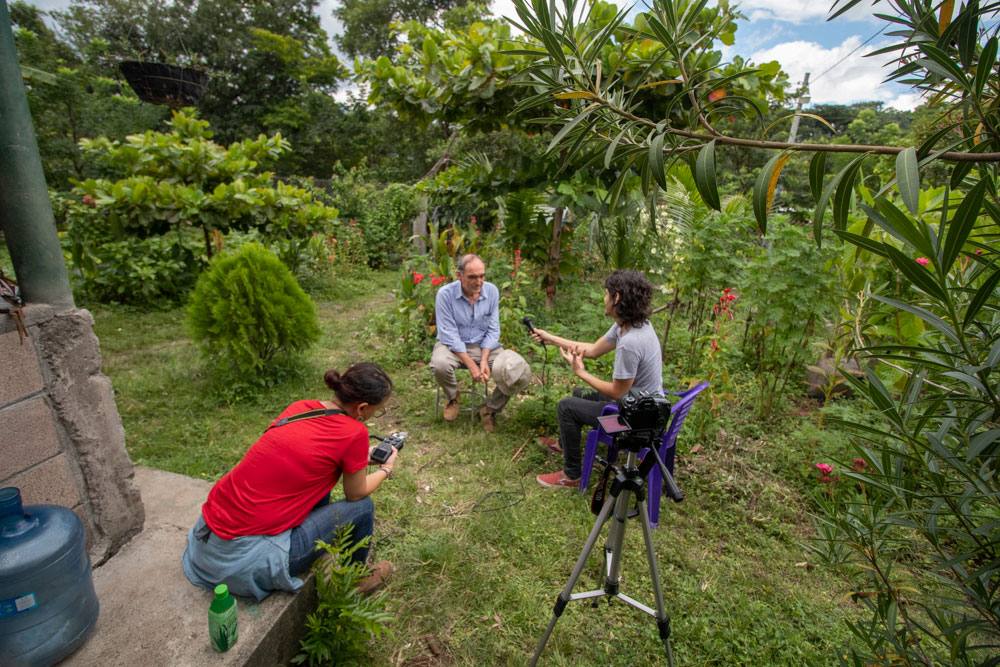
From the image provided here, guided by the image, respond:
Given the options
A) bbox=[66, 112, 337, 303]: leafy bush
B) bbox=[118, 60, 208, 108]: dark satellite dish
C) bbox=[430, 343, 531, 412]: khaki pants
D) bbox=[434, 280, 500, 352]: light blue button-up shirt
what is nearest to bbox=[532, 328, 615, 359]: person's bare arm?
bbox=[430, 343, 531, 412]: khaki pants

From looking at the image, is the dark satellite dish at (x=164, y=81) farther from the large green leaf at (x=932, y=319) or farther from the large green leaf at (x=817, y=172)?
the large green leaf at (x=932, y=319)

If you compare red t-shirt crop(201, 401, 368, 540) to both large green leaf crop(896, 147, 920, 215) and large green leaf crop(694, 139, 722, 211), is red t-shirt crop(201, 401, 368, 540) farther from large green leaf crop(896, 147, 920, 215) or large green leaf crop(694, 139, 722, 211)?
large green leaf crop(896, 147, 920, 215)

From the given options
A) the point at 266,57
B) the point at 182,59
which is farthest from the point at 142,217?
the point at 182,59

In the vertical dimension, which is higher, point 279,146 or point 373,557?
point 279,146

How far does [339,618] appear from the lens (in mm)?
1938

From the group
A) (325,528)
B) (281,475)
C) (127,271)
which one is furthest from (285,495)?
(127,271)

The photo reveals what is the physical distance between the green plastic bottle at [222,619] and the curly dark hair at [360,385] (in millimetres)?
791

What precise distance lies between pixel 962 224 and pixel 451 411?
356 centimetres

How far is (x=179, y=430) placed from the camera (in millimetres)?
3746

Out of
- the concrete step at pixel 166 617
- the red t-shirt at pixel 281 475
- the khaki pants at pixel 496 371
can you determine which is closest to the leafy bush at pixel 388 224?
the khaki pants at pixel 496 371

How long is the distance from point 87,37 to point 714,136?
27.3 metres

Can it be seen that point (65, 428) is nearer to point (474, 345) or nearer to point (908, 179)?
point (474, 345)

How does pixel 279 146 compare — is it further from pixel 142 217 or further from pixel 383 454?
pixel 383 454

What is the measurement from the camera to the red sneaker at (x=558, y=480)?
3.23 meters
